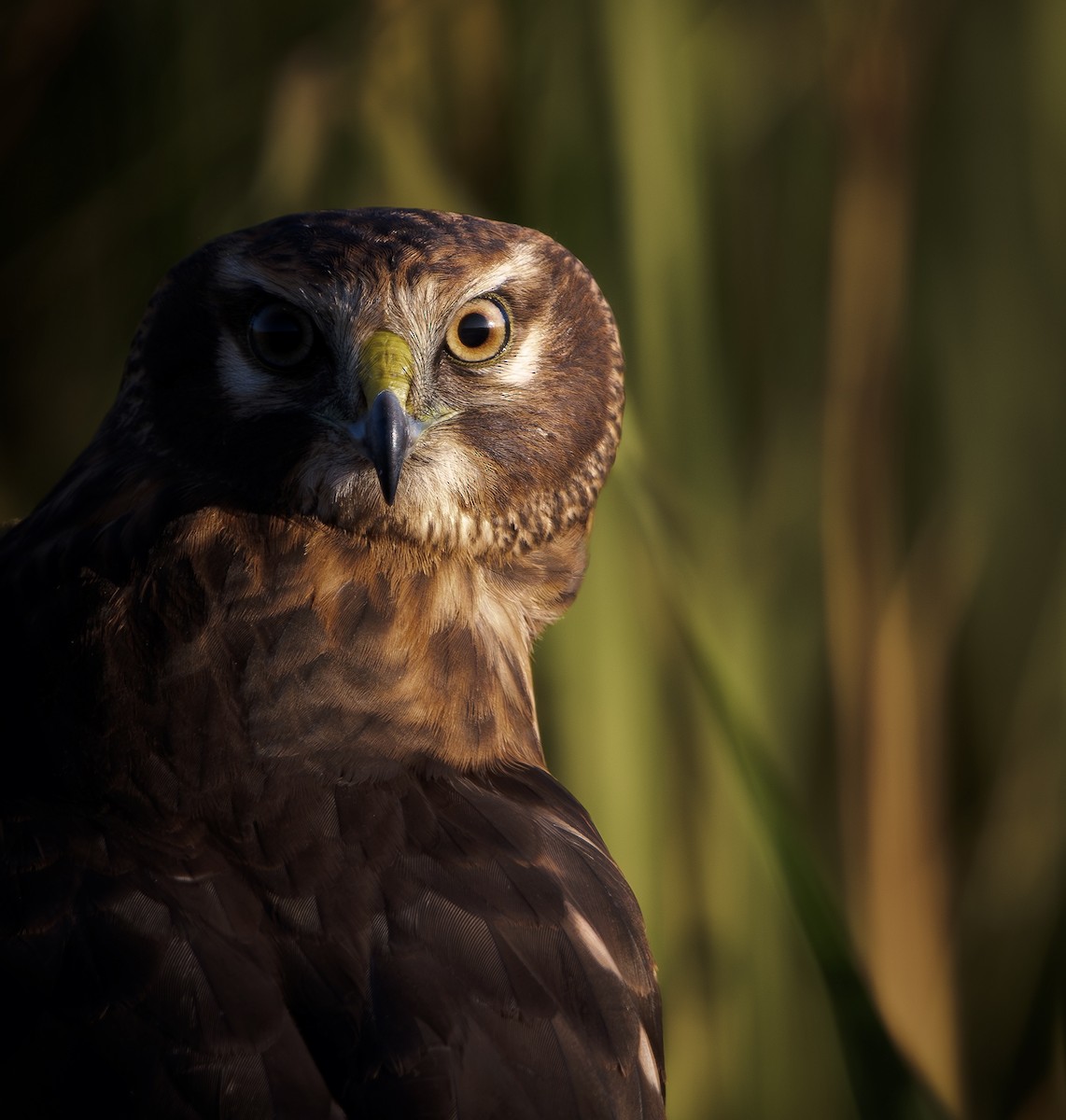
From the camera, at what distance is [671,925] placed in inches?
54.1

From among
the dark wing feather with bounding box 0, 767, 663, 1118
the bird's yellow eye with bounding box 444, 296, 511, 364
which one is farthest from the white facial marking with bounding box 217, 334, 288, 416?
the dark wing feather with bounding box 0, 767, 663, 1118

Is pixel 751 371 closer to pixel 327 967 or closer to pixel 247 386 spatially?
pixel 247 386

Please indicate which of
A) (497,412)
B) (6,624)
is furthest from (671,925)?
(6,624)

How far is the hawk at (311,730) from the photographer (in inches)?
30.0

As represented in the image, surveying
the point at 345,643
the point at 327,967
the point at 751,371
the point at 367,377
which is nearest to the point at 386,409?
the point at 367,377

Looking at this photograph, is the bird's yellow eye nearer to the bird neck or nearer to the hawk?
the hawk

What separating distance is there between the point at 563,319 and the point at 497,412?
0.36ft

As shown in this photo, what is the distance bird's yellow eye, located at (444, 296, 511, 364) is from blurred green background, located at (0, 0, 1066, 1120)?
150 mm

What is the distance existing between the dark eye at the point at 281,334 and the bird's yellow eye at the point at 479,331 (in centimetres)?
10

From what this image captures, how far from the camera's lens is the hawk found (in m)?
0.76

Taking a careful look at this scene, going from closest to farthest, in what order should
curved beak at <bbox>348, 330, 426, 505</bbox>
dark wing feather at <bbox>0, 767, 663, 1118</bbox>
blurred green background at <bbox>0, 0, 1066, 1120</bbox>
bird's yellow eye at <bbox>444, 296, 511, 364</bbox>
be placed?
1. dark wing feather at <bbox>0, 767, 663, 1118</bbox>
2. curved beak at <bbox>348, 330, 426, 505</bbox>
3. bird's yellow eye at <bbox>444, 296, 511, 364</bbox>
4. blurred green background at <bbox>0, 0, 1066, 1120</bbox>

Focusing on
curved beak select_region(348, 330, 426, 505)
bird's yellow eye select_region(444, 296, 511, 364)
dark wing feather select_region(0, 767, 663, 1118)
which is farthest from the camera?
bird's yellow eye select_region(444, 296, 511, 364)

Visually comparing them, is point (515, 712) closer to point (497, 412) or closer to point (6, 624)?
point (497, 412)

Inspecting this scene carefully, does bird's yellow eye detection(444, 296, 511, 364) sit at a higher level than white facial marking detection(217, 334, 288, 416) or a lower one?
higher
